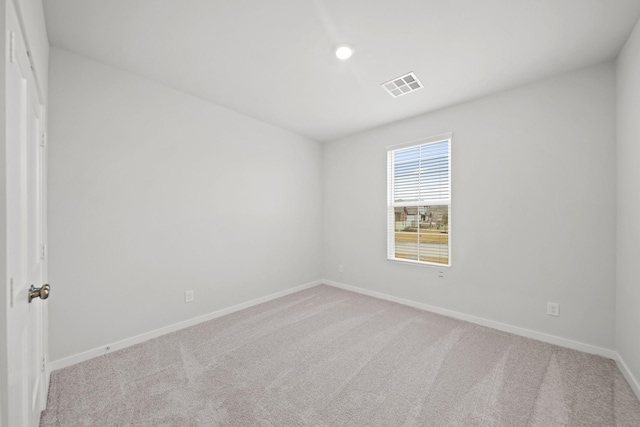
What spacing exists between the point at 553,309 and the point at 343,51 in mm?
3097

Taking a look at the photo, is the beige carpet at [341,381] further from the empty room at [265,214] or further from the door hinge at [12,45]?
the door hinge at [12,45]

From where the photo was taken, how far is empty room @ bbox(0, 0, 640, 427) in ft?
5.50

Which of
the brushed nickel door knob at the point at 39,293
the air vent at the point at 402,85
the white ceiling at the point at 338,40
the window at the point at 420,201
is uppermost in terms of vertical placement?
the white ceiling at the point at 338,40

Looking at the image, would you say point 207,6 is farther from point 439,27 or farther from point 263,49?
point 439,27

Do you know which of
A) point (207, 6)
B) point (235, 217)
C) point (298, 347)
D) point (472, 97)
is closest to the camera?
point (207, 6)

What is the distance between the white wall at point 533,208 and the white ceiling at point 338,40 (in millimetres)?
325

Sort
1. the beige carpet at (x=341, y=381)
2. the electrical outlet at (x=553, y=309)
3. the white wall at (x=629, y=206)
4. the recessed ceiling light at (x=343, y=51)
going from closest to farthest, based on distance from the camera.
Result: the beige carpet at (x=341, y=381) < the white wall at (x=629, y=206) < the recessed ceiling light at (x=343, y=51) < the electrical outlet at (x=553, y=309)

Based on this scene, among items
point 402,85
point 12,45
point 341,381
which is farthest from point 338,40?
point 341,381

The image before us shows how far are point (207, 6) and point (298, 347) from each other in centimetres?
279

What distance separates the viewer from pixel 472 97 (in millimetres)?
2967

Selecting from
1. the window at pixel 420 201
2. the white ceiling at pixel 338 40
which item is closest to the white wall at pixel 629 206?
the white ceiling at pixel 338 40

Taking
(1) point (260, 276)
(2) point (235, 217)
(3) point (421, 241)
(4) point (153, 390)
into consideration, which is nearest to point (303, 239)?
(1) point (260, 276)

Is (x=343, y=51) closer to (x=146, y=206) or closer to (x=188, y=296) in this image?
(x=146, y=206)

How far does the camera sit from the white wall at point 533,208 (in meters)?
2.33
